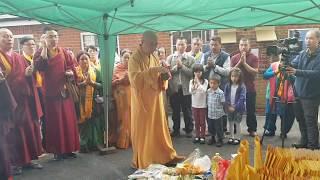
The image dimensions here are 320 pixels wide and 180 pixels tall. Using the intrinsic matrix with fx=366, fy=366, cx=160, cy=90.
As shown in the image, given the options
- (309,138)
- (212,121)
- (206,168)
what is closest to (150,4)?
(206,168)

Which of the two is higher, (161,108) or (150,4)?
(150,4)

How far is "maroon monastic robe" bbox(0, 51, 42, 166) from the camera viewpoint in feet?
15.1

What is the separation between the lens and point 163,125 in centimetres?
455

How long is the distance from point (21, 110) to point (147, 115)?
5.45 feet

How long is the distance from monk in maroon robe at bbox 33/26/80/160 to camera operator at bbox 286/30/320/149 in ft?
10.2

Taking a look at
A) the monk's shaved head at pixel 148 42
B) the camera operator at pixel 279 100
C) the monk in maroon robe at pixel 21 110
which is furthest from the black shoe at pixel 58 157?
the camera operator at pixel 279 100

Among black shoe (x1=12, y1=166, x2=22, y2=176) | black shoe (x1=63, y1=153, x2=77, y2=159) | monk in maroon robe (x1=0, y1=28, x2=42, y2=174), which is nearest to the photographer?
monk in maroon robe (x1=0, y1=28, x2=42, y2=174)

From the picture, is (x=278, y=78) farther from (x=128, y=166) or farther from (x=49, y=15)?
(x=49, y=15)

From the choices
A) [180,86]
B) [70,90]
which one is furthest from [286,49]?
[70,90]

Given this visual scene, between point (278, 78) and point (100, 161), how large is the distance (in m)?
2.91

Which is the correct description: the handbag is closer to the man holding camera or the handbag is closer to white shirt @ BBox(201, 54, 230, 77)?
the man holding camera

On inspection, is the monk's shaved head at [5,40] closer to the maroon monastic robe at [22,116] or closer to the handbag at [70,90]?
the maroon monastic robe at [22,116]

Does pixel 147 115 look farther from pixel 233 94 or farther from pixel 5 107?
pixel 233 94

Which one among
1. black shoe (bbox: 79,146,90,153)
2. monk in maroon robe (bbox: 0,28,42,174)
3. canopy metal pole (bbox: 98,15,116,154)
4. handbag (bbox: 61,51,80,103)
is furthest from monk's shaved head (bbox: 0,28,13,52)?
black shoe (bbox: 79,146,90,153)
